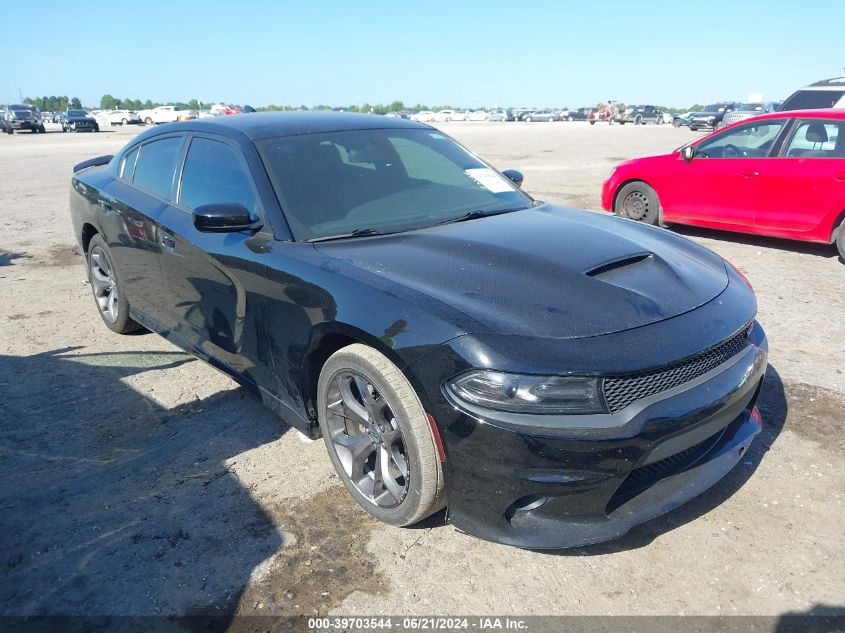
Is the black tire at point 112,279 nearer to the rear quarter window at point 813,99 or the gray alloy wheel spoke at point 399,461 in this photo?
the gray alloy wheel spoke at point 399,461

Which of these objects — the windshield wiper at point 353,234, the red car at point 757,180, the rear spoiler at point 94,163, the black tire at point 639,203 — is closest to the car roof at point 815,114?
the red car at point 757,180

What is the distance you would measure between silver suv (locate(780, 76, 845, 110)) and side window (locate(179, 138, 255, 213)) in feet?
39.6

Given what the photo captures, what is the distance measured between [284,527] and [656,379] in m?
1.64

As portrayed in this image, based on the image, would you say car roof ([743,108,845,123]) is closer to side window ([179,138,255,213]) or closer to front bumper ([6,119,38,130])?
side window ([179,138,255,213])

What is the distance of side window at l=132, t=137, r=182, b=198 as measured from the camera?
4025 mm

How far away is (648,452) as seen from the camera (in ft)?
7.28

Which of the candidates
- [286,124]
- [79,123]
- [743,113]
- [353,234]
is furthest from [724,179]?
[79,123]

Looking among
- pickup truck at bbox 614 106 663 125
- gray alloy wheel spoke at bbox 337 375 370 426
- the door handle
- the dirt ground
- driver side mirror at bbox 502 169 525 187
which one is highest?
driver side mirror at bbox 502 169 525 187

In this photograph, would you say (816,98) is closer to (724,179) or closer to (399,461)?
(724,179)

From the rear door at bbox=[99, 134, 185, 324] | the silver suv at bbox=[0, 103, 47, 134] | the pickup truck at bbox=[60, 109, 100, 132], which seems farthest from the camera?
the pickup truck at bbox=[60, 109, 100, 132]

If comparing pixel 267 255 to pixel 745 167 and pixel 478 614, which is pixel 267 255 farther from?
pixel 745 167

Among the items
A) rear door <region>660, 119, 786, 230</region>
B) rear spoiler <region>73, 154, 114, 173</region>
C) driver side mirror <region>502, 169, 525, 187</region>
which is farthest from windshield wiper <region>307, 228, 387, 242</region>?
rear door <region>660, 119, 786, 230</region>

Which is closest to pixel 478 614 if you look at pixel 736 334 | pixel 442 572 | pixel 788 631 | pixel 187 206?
pixel 442 572

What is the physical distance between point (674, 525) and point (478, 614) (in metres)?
0.96
